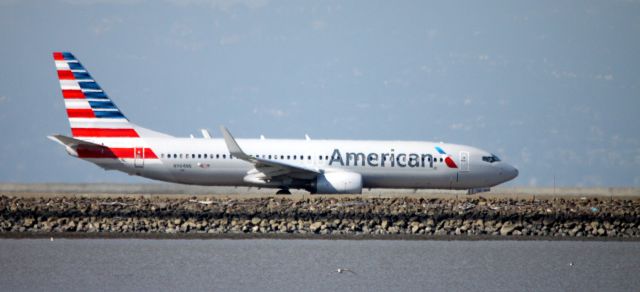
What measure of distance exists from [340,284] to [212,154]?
74.3 ft

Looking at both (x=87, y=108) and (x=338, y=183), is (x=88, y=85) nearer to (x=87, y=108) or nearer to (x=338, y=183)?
(x=87, y=108)

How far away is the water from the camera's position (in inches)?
1092

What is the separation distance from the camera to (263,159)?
4881 cm

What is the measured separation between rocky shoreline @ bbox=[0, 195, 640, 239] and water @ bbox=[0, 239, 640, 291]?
59.8 inches

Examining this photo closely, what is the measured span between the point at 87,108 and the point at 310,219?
16.1 metres

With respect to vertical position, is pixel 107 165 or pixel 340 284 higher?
pixel 107 165

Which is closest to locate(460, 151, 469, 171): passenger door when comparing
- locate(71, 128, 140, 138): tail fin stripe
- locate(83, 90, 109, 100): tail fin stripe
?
locate(71, 128, 140, 138): tail fin stripe

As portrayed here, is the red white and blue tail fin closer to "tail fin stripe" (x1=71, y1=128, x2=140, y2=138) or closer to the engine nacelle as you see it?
"tail fin stripe" (x1=71, y1=128, x2=140, y2=138)

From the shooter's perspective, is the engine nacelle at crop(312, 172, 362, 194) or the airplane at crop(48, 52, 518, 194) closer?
the engine nacelle at crop(312, 172, 362, 194)

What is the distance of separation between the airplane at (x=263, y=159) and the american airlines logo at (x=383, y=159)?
0.04 meters

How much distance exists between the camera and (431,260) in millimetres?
32344

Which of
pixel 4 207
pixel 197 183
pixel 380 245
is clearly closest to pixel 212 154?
pixel 197 183

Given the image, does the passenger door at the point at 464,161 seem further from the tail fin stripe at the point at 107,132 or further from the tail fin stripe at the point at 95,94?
the tail fin stripe at the point at 95,94

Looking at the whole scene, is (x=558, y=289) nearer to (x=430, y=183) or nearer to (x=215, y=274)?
(x=215, y=274)
